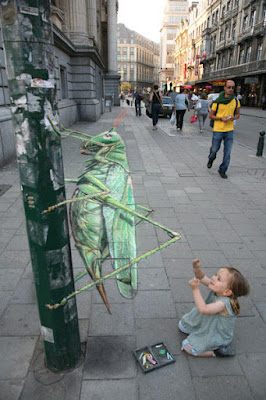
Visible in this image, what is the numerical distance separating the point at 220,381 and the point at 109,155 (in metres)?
1.79

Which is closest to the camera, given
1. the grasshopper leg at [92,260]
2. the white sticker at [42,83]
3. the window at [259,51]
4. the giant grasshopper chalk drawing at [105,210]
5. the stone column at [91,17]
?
the white sticker at [42,83]

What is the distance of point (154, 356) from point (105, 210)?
4.14 feet

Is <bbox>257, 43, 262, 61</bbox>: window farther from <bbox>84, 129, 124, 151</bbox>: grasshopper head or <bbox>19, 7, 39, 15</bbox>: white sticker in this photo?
<bbox>19, 7, 39, 15</bbox>: white sticker

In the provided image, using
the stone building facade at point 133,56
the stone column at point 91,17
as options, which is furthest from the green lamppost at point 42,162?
the stone building facade at point 133,56

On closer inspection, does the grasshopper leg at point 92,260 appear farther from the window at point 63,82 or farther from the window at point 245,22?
the window at point 245,22

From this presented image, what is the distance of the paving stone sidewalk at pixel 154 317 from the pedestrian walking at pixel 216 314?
9 centimetres

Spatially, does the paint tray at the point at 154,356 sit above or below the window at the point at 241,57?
below

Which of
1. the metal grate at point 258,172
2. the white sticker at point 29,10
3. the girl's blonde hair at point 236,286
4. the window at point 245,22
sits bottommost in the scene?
the metal grate at point 258,172

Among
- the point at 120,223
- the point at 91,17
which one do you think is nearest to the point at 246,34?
the point at 91,17

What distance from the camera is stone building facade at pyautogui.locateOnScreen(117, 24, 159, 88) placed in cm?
12612

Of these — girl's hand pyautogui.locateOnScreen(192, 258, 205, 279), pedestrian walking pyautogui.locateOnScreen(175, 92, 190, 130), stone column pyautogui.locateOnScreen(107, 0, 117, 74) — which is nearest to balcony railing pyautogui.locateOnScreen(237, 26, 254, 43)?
stone column pyautogui.locateOnScreen(107, 0, 117, 74)

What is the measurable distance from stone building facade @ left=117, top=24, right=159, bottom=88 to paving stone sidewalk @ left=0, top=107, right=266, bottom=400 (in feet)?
405

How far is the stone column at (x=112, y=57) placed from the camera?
29602 millimetres

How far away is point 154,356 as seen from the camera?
229cm
